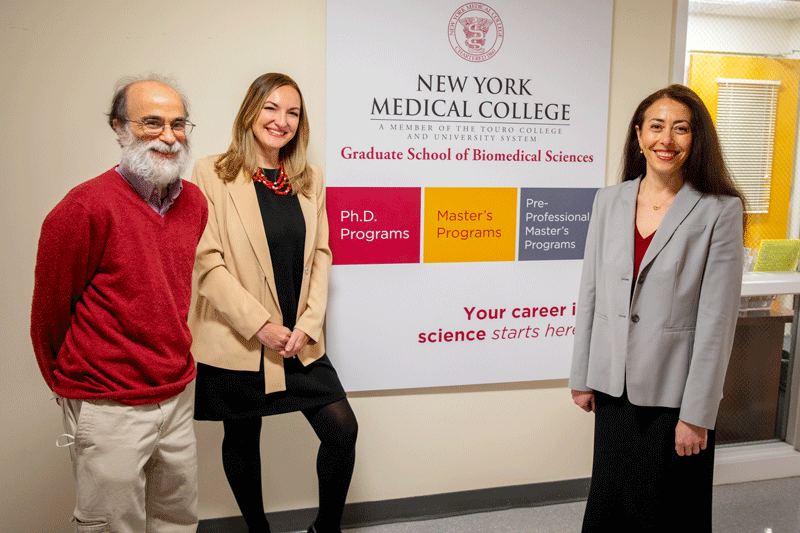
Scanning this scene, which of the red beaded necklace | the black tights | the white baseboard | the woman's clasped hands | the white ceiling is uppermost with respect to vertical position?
the white ceiling

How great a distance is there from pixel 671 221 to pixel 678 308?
0.25 meters

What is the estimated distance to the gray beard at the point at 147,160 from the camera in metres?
1.57

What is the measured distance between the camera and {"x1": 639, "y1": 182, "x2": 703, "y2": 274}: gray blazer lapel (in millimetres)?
1644

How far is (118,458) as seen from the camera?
1540 mm

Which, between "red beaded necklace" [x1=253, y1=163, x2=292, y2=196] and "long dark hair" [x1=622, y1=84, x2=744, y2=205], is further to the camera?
"red beaded necklace" [x1=253, y1=163, x2=292, y2=196]

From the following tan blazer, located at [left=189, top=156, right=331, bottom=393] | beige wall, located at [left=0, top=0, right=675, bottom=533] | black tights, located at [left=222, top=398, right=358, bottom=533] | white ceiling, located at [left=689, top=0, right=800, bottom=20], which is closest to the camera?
tan blazer, located at [left=189, top=156, right=331, bottom=393]

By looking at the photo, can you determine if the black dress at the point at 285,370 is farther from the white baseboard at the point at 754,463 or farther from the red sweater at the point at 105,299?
the white baseboard at the point at 754,463

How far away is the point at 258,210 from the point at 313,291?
1.17ft

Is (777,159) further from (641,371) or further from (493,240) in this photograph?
(641,371)

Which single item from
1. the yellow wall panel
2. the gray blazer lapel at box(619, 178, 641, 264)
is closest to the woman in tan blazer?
the gray blazer lapel at box(619, 178, 641, 264)

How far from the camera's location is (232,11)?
2.28 m

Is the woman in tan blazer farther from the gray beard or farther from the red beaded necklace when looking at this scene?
the gray beard

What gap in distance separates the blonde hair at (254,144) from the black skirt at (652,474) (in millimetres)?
1336

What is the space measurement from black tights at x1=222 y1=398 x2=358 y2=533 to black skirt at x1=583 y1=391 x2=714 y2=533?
902 mm
